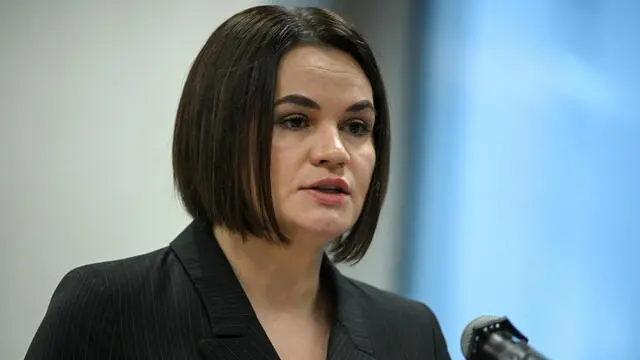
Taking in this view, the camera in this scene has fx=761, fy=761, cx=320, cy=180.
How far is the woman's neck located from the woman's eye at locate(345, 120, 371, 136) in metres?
0.16

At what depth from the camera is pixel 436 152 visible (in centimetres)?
183

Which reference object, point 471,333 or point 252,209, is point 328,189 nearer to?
point 252,209

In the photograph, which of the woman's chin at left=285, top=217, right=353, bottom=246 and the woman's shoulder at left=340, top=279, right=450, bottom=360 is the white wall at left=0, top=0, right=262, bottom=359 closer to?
the woman's shoulder at left=340, top=279, right=450, bottom=360

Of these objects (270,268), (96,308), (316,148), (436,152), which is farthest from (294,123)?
(436,152)

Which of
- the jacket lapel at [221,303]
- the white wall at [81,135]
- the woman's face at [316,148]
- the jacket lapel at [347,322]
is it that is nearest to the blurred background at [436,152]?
the white wall at [81,135]

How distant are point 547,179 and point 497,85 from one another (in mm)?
251

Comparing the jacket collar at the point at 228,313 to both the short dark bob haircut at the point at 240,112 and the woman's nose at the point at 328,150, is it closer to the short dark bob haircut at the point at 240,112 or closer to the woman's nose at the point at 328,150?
the short dark bob haircut at the point at 240,112

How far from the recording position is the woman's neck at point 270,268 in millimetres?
981

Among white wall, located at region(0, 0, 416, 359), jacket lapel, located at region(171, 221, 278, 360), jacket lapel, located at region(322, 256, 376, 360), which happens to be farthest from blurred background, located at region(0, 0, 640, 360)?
jacket lapel, located at region(171, 221, 278, 360)

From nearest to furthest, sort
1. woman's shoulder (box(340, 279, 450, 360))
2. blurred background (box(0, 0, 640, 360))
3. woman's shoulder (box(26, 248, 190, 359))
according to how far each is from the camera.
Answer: woman's shoulder (box(26, 248, 190, 359))
woman's shoulder (box(340, 279, 450, 360))
blurred background (box(0, 0, 640, 360))

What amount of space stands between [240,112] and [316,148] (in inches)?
4.0

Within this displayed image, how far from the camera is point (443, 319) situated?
1.81 m

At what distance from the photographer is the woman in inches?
35.8

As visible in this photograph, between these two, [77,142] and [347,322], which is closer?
[347,322]
